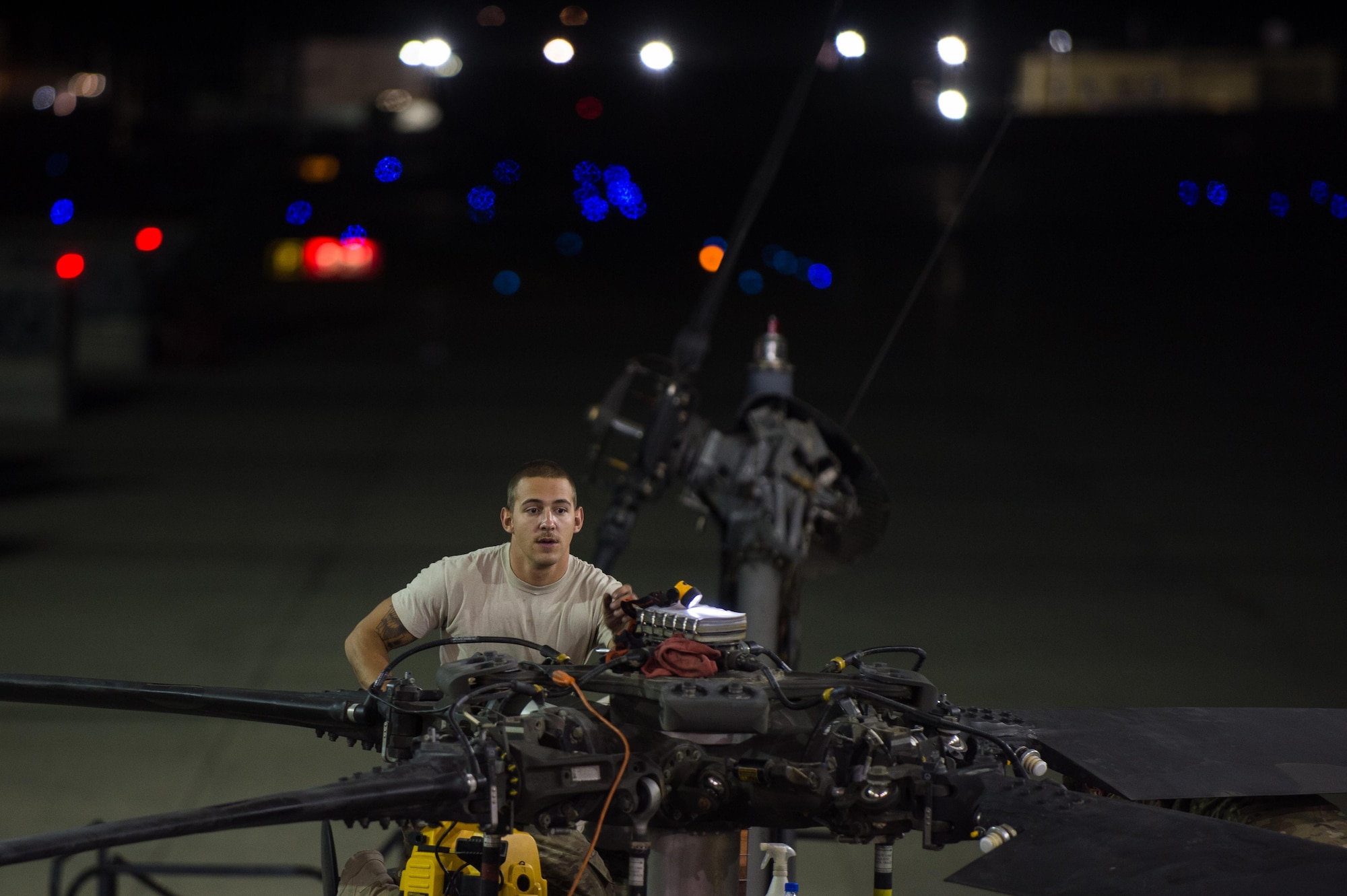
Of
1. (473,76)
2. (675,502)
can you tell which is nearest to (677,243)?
(473,76)

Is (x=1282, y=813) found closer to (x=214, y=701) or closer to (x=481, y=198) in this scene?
(x=214, y=701)

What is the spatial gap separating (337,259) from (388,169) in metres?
1.94

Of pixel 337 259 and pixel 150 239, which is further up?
pixel 337 259

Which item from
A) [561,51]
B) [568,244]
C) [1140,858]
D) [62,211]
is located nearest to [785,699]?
[1140,858]

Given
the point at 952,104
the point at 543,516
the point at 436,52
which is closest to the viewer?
the point at 543,516

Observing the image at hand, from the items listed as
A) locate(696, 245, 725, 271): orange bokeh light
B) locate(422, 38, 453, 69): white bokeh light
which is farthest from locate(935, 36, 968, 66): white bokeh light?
locate(696, 245, 725, 271): orange bokeh light

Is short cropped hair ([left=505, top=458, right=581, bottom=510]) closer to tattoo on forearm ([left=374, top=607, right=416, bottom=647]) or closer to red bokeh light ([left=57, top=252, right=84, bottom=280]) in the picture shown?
tattoo on forearm ([left=374, top=607, right=416, bottom=647])

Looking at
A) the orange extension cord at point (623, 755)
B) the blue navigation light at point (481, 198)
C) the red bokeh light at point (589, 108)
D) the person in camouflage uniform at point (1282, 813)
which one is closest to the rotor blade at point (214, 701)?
the orange extension cord at point (623, 755)

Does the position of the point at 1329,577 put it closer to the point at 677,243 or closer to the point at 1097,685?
the point at 1097,685

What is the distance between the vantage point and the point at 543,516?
4012mm

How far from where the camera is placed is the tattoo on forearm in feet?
14.0

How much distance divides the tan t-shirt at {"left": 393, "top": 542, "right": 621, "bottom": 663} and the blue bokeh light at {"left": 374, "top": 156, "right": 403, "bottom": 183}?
25.3 m

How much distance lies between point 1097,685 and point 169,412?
12.4m

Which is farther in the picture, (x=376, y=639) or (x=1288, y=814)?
(x=376, y=639)
